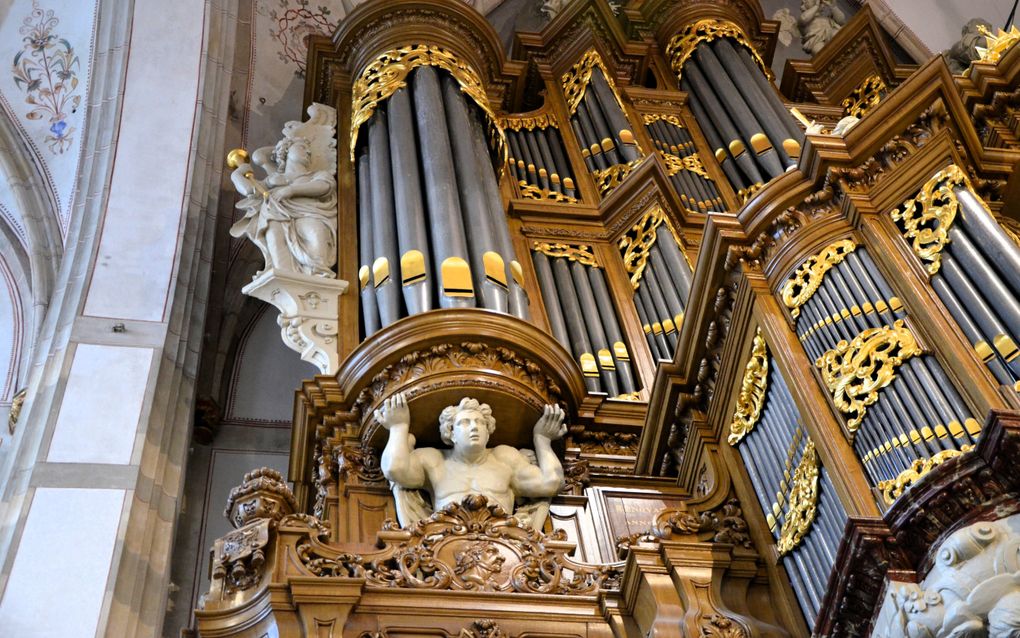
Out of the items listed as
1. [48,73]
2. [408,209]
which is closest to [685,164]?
[408,209]

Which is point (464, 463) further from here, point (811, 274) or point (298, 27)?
point (298, 27)

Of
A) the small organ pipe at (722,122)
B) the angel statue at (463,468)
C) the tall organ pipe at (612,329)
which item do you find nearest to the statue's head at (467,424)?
the angel statue at (463,468)

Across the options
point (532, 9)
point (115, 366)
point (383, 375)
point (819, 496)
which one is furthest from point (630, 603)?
point (532, 9)

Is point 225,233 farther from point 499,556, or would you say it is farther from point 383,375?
point 499,556

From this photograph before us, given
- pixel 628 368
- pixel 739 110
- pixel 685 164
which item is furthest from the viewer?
pixel 739 110

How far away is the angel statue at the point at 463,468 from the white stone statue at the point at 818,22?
722 centimetres

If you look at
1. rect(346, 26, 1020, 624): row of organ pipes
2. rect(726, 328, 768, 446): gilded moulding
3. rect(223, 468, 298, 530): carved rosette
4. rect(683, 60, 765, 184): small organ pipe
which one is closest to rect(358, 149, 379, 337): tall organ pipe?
rect(346, 26, 1020, 624): row of organ pipes

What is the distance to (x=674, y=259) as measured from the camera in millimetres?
7613

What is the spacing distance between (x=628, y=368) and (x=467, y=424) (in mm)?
1706

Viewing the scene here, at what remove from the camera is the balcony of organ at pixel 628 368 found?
3615 millimetres

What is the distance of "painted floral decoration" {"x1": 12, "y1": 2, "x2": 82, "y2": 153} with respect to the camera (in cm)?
978

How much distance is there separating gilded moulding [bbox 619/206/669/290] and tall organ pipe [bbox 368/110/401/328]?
1498 mm

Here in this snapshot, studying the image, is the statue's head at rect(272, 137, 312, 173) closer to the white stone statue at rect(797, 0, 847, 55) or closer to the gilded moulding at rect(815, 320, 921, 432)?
the gilded moulding at rect(815, 320, 921, 432)

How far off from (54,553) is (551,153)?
4603 millimetres
